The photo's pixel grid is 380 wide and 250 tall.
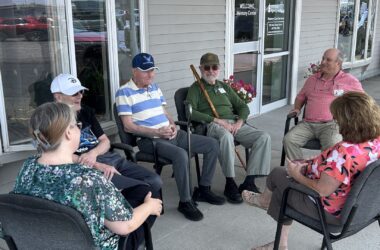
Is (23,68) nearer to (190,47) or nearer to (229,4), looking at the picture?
(190,47)

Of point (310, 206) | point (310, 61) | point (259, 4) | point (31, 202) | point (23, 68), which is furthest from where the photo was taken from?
point (310, 61)

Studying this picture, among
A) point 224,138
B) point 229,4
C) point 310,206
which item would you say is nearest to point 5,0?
point 224,138

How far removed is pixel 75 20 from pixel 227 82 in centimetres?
144

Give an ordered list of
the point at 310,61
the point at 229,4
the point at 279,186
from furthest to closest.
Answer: the point at 310,61
the point at 229,4
the point at 279,186

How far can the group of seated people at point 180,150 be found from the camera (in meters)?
1.46

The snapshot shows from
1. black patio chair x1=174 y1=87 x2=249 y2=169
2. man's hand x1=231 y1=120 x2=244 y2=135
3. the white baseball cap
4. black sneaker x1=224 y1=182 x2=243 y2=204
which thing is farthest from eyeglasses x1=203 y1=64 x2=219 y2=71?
the white baseball cap

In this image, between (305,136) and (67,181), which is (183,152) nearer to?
(305,136)

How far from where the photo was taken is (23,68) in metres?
2.82

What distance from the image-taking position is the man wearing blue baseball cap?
9.16 ft

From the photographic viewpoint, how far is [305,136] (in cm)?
325

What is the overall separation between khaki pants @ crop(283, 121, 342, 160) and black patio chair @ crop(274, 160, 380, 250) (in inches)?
47.1

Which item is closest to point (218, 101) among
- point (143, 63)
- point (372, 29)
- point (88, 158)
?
point (143, 63)

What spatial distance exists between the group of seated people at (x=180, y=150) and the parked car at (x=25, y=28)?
1.95 ft

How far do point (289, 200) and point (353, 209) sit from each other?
327 millimetres
